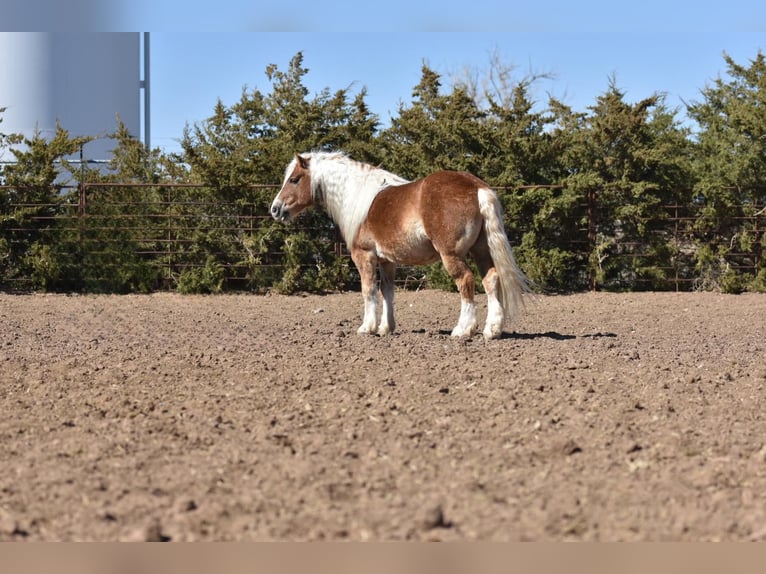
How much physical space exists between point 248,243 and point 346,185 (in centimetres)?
723

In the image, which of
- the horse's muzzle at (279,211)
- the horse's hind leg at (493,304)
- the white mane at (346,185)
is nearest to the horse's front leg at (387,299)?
the white mane at (346,185)

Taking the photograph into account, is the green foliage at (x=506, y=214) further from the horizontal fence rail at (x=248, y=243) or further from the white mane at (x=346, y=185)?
the white mane at (x=346, y=185)

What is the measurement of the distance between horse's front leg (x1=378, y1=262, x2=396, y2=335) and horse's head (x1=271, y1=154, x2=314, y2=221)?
1139 mm

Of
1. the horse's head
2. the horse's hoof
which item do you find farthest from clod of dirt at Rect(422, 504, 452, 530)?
the horse's head

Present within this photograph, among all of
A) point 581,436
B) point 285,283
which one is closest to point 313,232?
point 285,283

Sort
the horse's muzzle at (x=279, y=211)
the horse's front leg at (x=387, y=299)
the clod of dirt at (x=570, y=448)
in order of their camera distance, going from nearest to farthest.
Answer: the clod of dirt at (x=570, y=448) < the horse's front leg at (x=387, y=299) < the horse's muzzle at (x=279, y=211)

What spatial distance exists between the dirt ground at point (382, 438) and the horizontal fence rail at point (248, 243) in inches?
269

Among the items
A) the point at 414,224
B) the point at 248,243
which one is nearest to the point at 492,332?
the point at 414,224

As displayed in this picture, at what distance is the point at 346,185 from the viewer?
9398 mm

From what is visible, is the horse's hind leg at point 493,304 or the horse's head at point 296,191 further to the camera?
the horse's head at point 296,191

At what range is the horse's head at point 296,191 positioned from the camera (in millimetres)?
9727

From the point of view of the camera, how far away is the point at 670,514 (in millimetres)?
3400

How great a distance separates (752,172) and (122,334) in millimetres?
11667

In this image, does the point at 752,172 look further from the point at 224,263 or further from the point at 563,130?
the point at 224,263
